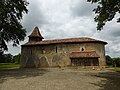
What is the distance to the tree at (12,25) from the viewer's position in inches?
1042

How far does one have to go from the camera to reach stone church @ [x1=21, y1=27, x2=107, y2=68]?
39688 millimetres

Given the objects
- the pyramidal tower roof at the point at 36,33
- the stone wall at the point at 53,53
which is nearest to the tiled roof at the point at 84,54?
the stone wall at the point at 53,53

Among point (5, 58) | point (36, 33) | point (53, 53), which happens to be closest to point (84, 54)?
point (53, 53)

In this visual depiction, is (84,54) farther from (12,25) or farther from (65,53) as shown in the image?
(12,25)

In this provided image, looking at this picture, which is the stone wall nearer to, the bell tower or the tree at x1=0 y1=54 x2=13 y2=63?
the bell tower

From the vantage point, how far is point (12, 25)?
27.9 meters

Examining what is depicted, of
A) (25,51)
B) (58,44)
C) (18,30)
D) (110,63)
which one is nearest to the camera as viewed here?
(18,30)

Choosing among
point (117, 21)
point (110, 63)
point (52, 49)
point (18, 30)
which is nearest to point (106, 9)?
point (117, 21)

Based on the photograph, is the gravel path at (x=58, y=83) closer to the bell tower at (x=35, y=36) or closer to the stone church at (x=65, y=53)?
the stone church at (x=65, y=53)

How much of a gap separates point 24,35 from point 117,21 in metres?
17.3

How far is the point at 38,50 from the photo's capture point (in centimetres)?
4544

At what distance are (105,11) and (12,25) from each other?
15994 millimetres

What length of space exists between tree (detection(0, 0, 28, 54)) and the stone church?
14675 millimetres

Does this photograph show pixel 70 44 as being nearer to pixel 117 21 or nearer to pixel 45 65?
pixel 45 65
